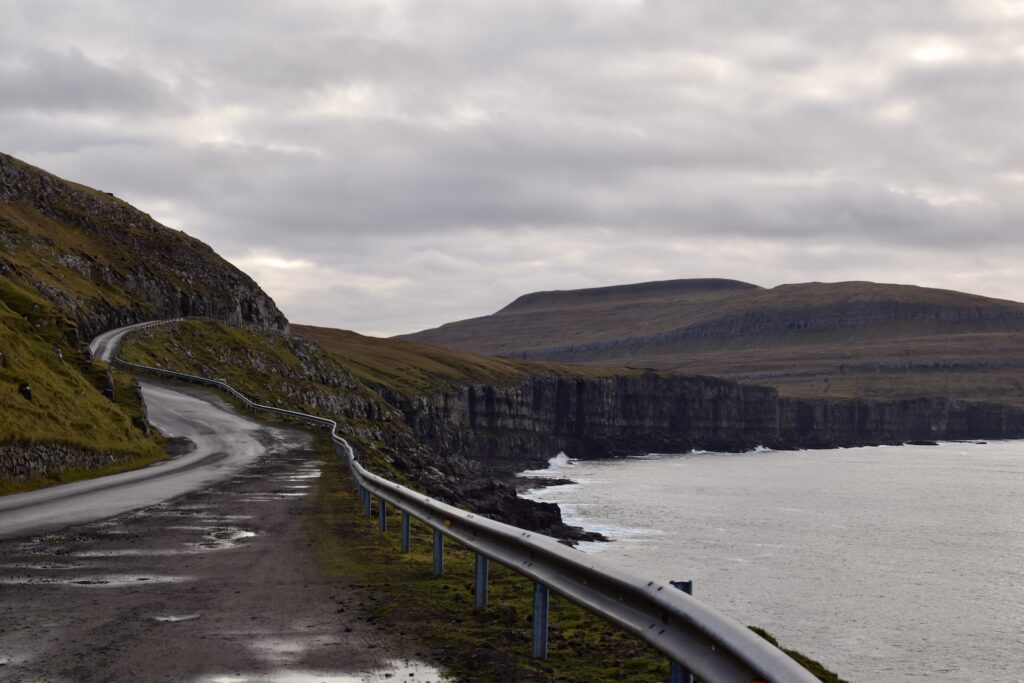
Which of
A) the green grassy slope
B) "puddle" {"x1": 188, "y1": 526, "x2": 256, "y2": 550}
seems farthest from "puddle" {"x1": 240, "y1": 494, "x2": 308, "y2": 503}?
the green grassy slope

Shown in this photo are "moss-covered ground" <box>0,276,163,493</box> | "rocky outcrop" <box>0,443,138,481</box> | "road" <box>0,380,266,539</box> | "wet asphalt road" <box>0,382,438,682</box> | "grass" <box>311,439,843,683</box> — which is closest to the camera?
"wet asphalt road" <box>0,382,438,682</box>

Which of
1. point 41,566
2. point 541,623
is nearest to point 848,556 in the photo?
point 41,566

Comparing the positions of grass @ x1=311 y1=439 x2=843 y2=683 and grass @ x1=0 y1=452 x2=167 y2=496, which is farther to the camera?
grass @ x1=0 y1=452 x2=167 y2=496

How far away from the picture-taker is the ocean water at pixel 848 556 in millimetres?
40781

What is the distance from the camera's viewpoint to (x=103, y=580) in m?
12.4

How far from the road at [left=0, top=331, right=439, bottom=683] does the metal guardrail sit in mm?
1383

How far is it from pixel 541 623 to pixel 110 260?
3953 inches

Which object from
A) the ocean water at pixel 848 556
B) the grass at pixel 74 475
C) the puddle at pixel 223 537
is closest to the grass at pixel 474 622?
the ocean water at pixel 848 556

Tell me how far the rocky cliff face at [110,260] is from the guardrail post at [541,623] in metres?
73.4

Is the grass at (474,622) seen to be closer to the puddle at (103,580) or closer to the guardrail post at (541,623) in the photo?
the guardrail post at (541,623)

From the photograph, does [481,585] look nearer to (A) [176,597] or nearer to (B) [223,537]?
(A) [176,597]

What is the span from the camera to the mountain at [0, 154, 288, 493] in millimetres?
29938

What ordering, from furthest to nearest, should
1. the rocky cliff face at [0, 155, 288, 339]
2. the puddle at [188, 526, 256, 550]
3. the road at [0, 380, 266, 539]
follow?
the rocky cliff face at [0, 155, 288, 339]
the road at [0, 380, 266, 539]
the puddle at [188, 526, 256, 550]

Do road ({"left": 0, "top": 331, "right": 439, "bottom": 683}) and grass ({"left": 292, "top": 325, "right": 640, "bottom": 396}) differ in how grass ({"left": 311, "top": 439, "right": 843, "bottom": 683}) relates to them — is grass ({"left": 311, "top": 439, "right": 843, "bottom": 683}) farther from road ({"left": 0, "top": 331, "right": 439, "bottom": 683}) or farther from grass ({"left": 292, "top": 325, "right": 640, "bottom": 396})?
grass ({"left": 292, "top": 325, "right": 640, "bottom": 396})
